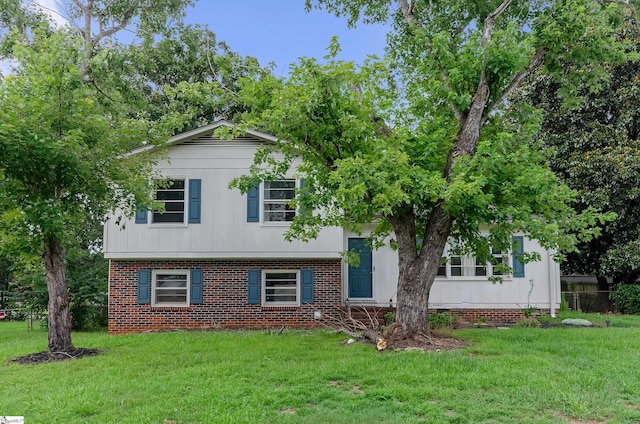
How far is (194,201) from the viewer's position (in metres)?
13.2

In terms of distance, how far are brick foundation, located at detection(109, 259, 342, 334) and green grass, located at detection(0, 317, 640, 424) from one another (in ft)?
12.4

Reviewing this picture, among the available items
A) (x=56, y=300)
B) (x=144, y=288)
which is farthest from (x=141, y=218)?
(x=56, y=300)

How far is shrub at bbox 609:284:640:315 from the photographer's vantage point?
55.0 feet

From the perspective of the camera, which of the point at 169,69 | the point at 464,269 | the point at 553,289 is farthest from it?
the point at 169,69

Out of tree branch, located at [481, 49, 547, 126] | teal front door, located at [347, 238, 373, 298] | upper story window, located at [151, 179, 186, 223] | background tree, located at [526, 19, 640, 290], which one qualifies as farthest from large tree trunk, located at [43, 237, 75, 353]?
background tree, located at [526, 19, 640, 290]

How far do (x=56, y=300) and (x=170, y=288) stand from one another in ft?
14.3

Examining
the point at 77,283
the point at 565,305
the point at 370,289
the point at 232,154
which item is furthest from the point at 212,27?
the point at 565,305

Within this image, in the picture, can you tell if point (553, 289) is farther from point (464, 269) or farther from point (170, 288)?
point (170, 288)

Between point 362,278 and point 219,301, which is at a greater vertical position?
point 362,278

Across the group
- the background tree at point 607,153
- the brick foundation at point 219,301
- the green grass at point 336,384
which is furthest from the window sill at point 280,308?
the background tree at point 607,153

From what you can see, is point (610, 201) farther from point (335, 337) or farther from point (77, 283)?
point (77, 283)

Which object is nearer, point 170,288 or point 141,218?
point 141,218

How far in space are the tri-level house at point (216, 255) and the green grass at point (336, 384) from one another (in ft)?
12.6

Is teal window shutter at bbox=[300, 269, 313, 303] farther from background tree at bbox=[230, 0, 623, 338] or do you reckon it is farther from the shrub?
the shrub
